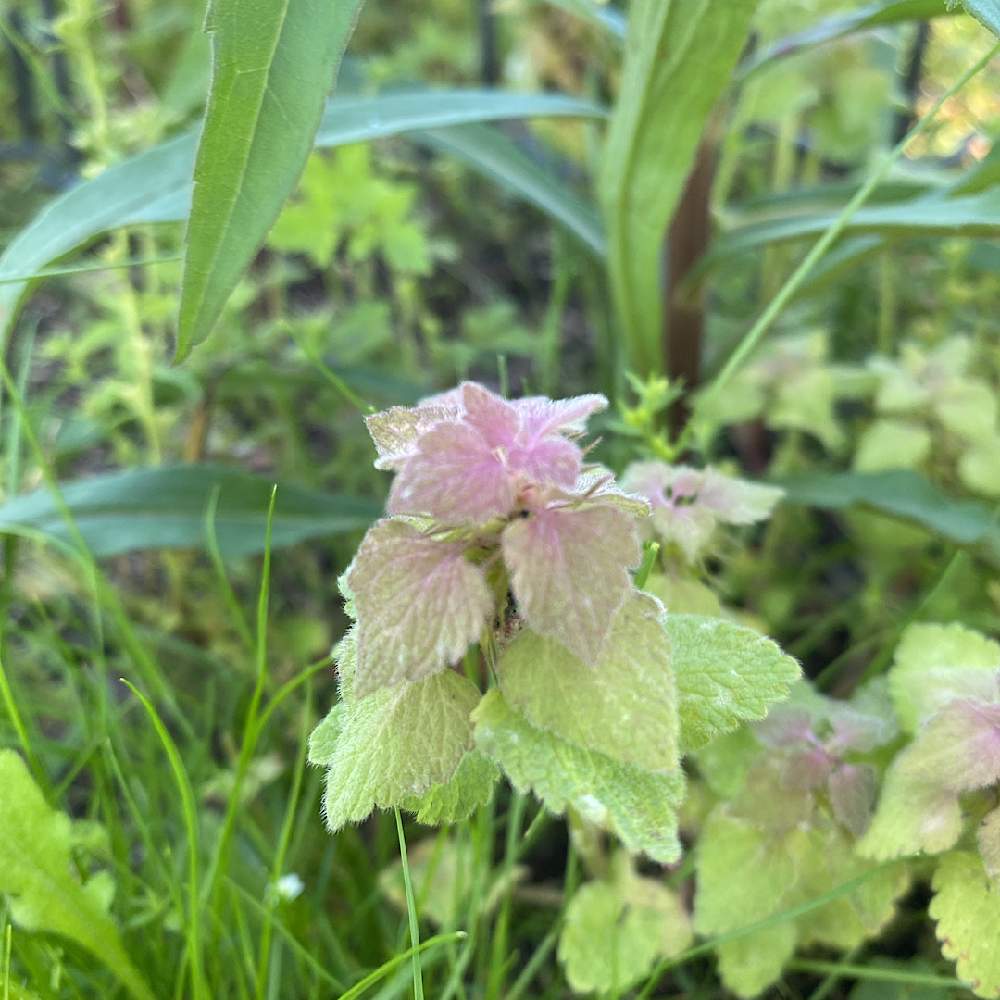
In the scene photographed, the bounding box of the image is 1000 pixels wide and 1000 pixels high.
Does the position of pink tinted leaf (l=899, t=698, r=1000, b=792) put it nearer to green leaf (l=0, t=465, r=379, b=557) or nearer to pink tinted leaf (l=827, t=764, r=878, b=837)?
pink tinted leaf (l=827, t=764, r=878, b=837)

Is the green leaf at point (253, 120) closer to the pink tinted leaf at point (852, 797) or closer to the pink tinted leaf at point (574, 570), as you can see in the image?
the pink tinted leaf at point (574, 570)

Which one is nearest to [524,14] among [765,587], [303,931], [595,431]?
[595,431]

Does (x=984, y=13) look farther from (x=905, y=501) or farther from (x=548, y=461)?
(x=905, y=501)

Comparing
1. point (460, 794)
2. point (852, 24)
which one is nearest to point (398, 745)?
point (460, 794)

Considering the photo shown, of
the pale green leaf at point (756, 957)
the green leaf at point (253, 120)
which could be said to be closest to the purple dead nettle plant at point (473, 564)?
the green leaf at point (253, 120)

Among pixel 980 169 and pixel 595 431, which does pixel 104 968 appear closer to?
pixel 595 431

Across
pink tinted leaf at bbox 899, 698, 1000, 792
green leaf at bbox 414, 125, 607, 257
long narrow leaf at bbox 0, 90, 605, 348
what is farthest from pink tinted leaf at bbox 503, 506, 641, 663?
green leaf at bbox 414, 125, 607, 257
